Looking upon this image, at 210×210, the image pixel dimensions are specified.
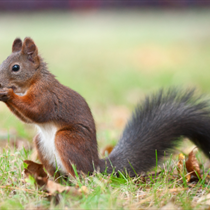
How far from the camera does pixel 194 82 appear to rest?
17.7ft

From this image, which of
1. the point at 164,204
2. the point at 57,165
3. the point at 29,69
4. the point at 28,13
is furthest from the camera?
the point at 28,13

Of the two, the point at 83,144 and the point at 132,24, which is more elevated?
the point at 132,24

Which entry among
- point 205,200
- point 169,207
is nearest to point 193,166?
point 205,200

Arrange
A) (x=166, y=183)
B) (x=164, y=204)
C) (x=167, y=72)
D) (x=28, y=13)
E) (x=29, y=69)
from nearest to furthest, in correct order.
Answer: (x=164, y=204), (x=166, y=183), (x=29, y=69), (x=167, y=72), (x=28, y=13)

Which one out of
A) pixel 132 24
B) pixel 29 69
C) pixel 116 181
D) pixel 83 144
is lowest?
pixel 116 181

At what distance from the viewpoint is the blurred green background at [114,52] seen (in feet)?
14.7

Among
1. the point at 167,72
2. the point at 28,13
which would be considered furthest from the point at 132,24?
the point at 167,72

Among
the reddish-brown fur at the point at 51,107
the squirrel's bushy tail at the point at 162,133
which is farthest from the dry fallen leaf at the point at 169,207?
the reddish-brown fur at the point at 51,107

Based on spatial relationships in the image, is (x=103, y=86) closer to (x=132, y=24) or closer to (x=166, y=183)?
(x=166, y=183)

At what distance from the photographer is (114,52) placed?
8078 mm

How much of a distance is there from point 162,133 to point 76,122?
54 cm

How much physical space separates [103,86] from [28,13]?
9.89 m

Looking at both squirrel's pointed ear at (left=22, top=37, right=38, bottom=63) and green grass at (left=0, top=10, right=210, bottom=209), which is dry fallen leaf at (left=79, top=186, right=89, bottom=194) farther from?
squirrel's pointed ear at (left=22, top=37, right=38, bottom=63)

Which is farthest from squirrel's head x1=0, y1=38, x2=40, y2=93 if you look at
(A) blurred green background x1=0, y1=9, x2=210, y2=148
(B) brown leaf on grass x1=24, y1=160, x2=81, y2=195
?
(B) brown leaf on grass x1=24, y1=160, x2=81, y2=195
